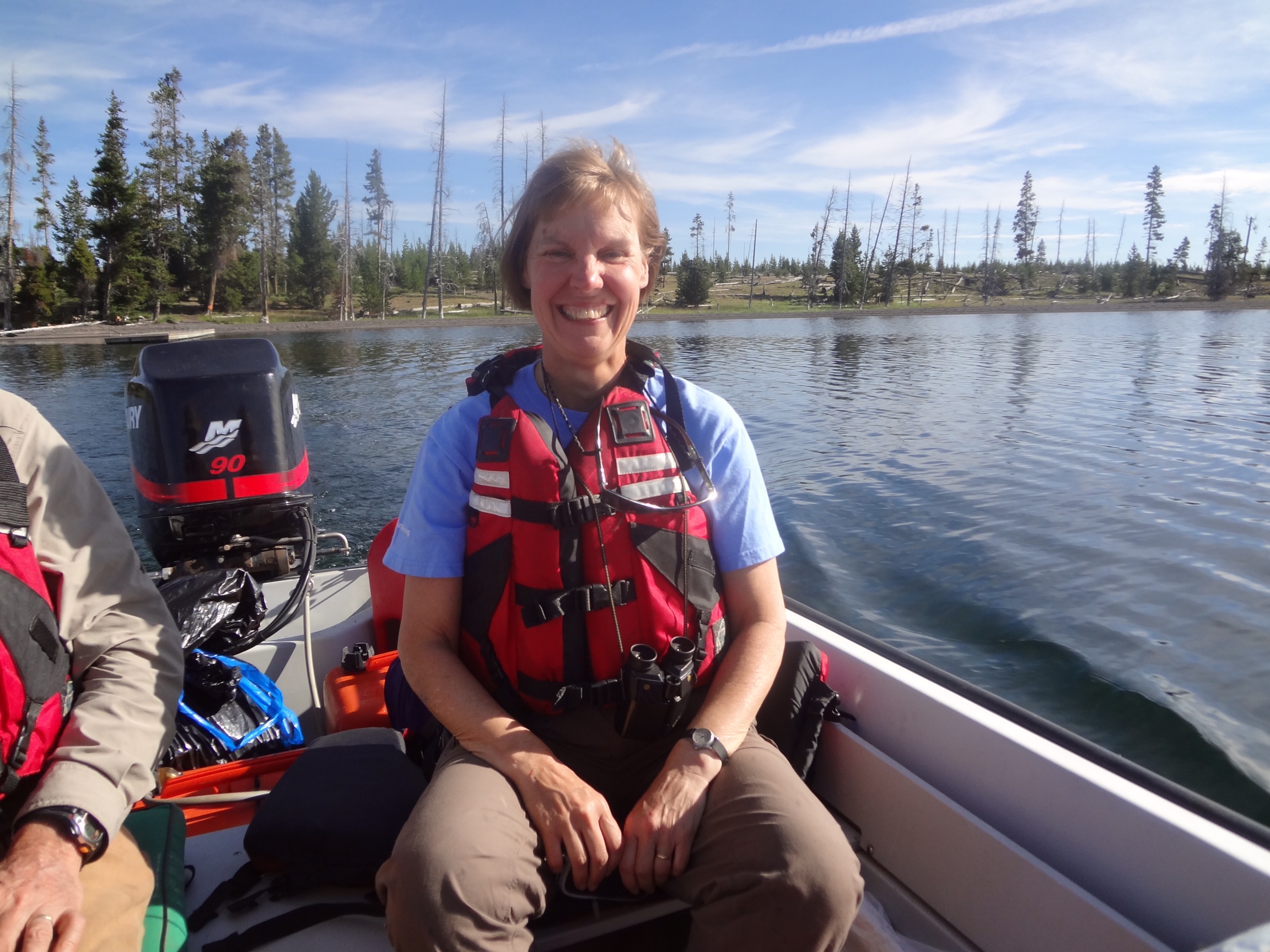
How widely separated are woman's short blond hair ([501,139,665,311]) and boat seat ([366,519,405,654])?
109 centimetres

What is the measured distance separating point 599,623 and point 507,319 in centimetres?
4101

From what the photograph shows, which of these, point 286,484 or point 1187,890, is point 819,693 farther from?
point 286,484

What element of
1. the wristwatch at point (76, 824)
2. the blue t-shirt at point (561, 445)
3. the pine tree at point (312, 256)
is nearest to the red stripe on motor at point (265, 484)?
the blue t-shirt at point (561, 445)

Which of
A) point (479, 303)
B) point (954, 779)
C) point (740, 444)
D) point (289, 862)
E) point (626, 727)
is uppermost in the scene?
point (479, 303)

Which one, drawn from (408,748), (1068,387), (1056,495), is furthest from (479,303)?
(408,748)

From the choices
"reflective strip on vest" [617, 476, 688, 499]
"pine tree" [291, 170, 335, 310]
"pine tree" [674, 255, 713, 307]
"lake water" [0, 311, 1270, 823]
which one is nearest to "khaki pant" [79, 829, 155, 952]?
"reflective strip on vest" [617, 476, 688, 499]

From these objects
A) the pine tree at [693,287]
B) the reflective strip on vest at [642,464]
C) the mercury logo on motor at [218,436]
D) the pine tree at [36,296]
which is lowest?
the mercury logo on motor at [218,436]

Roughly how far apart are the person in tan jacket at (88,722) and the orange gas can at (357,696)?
706 millimetres

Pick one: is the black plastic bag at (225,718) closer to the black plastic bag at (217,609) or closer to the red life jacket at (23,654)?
the black plastic bag at (217,609)

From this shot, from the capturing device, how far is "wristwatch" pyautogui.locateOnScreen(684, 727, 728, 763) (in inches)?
57.8

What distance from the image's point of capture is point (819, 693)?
1.85 m

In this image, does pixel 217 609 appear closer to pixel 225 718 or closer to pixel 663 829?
pixel 225 718

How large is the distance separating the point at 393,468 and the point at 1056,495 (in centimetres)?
659

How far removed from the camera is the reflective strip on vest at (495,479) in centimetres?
162
